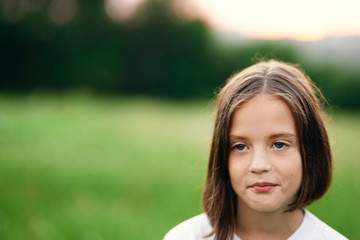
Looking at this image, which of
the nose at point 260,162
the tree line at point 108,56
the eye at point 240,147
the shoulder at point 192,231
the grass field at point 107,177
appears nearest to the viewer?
the nose at point 260,162

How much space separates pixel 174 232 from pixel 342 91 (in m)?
13.3

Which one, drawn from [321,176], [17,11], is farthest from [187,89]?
[321,176]

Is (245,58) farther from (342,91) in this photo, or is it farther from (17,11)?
(17,11)

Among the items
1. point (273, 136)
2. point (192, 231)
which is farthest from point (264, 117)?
point (192, 231)

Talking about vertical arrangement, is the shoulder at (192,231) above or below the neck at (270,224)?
below

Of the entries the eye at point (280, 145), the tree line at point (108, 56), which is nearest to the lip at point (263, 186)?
the eye at point (280, 145)

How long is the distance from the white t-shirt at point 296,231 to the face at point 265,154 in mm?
250

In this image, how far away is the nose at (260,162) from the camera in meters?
1.99

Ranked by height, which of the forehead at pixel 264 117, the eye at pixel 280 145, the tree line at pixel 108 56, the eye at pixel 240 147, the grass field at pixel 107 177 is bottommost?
the grass field at pixel 107 177

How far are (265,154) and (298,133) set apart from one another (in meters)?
0.24

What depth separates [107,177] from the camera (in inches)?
222

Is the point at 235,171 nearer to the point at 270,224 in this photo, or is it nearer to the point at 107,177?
the point at 270,224

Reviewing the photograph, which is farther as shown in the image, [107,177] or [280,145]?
[107,177]

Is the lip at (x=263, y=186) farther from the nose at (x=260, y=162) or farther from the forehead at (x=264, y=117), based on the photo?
the forehead at (x=264, y=117)
